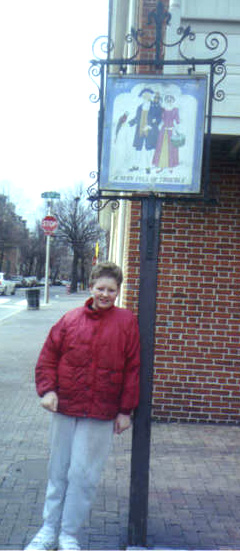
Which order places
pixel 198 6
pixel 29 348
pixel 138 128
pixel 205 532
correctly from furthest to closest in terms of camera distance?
pixel 29 348
pixel 198 6
pixel 205 532
pixel 138 128

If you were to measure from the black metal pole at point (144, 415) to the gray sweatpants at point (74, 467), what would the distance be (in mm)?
225

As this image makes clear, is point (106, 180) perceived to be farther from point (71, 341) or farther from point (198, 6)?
point (198, 6)

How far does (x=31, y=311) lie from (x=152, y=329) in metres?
23.0

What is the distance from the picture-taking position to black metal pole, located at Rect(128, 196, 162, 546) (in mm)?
3973

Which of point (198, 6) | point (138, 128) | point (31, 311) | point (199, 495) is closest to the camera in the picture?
point (138, 128)

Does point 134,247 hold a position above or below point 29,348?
above

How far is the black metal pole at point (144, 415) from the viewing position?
397 cm

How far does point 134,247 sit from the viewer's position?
7.48m

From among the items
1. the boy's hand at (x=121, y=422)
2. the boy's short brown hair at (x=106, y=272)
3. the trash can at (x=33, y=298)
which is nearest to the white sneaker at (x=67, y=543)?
the boy's hand at (x=121, y=422)

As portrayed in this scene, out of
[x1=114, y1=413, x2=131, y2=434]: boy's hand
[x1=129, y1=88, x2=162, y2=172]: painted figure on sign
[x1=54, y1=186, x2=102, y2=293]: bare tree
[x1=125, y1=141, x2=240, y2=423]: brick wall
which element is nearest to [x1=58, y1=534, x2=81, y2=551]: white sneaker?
[x1=114, y1=413, x2=131, y2=434]: boy's hand

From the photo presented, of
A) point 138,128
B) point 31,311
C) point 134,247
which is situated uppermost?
point 138,128

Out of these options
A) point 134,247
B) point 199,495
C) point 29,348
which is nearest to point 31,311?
point 29,348

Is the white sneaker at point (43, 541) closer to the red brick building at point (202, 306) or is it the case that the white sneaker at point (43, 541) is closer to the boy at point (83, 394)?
the boy at point (83, 394)

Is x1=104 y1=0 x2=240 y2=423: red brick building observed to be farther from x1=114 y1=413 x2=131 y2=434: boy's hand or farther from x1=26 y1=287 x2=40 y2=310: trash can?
x1=26 y1=287 x2=40 y2=310: trash can
